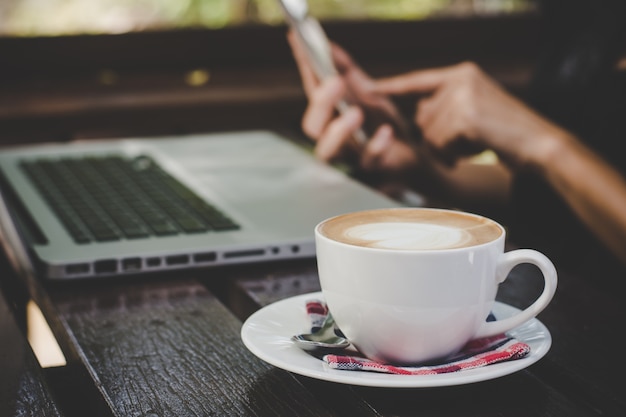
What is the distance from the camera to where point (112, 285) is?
31.0 inches

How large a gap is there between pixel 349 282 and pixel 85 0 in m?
2.71

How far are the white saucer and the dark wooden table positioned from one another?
0.02 metres

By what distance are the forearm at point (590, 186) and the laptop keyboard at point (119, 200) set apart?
1.73 ft

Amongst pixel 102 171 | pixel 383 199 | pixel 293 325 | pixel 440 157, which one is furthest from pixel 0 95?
pixel 293 325

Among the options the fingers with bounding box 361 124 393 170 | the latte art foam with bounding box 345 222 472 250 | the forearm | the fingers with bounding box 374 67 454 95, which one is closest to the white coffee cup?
the latte art foam with bounding box 345 222 472 250

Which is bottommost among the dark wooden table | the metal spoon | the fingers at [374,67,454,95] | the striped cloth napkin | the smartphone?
the dark wooden table

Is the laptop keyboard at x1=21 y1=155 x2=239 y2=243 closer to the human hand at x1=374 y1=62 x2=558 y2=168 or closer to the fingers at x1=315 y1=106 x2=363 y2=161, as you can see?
the fingers at x1=315 y1=106 x2=363 y2=161

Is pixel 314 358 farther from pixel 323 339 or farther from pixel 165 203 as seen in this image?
pixel 165 203

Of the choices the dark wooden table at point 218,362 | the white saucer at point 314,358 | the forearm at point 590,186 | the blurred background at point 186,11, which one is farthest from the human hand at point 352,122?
the blurred background at point 186,11

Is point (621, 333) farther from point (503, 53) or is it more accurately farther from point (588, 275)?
point (503, 53)

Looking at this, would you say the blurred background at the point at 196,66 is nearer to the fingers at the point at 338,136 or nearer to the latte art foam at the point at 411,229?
the fingers at the point at 338,136

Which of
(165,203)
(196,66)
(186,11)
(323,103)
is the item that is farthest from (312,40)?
(186,11)

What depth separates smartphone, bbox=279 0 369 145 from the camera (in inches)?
48.3

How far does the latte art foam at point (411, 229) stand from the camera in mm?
539
